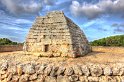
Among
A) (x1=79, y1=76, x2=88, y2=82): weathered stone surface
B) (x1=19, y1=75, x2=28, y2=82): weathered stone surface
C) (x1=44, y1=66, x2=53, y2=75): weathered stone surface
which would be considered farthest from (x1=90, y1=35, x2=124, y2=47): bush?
(x1=19, y1=75, x2=28, y2=82): weathered stone surface

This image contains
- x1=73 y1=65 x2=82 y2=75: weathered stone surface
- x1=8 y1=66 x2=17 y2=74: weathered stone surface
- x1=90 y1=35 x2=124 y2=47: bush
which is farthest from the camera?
x1=90 y1=35 x2=124 y2=47: bush

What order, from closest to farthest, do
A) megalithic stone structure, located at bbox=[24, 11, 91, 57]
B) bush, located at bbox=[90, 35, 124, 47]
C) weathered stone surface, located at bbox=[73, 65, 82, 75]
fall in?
weathered stone surface, located at bbox=[73, 65, 82, 75]
megalithic stone structure, located at bbox=[24, 11, 91, 57]
bush, located at bbox=[90, 35, 124, 47]

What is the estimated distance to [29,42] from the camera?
12.9m

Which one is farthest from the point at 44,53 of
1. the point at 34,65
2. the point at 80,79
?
the point at 80,79

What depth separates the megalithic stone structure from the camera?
39.7 feet

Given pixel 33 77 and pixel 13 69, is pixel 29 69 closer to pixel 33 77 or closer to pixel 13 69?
pixel 33 77

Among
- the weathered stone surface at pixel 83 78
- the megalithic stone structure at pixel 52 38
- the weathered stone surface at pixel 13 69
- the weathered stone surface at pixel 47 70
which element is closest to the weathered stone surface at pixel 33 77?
the weathered stone surface at pixel 47 70

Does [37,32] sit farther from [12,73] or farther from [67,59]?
[12,73]

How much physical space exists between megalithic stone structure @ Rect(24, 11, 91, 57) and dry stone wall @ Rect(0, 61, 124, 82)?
271 centimetres

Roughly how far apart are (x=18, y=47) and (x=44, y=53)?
1291cm

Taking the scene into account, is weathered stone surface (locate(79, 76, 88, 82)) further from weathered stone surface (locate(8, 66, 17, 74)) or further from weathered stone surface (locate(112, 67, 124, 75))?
weathered stone surface (locate(8, 66, 17, 74))

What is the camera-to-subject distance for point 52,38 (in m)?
12.4

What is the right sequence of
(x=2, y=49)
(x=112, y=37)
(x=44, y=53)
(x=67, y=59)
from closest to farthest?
(x=67, y=59) < (x=44, y=53) < (x=2, y=49) < (x=112, y=37)

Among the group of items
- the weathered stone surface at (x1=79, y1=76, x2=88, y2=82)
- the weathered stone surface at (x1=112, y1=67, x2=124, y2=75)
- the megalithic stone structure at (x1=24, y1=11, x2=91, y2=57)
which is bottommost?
the weathered stone surface at (x1=79, y1=76, x2=88, y2=82)
